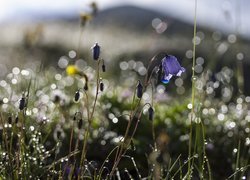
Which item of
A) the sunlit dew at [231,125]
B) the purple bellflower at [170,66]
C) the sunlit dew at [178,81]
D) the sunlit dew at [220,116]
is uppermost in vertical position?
the purple bellflower at [170,66]

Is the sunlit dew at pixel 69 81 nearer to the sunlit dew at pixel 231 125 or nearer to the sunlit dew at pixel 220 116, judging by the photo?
the sunlit dew at pixel 220 116

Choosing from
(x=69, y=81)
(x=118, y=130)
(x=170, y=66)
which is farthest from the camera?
(x=69, y=81)

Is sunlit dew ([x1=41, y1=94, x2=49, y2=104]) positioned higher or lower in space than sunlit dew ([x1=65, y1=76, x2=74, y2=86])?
lower

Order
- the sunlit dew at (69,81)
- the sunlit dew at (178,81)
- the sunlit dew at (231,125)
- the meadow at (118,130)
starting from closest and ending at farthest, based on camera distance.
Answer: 1. the meadow at (118,130)
2. the sunlit dew at (231,125)
3. the sunlit dew at (69,81)
4. the sunlit dew at (178,81)

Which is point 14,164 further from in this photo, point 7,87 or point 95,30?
point 95,30

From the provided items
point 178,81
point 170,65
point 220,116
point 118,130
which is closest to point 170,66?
point 170,65

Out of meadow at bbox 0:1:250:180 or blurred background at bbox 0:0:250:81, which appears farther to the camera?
blurred background at bbox 0:0:250:81

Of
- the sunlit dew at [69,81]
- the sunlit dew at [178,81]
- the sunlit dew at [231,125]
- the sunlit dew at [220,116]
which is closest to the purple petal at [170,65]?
the sunlit dew at [231,125]

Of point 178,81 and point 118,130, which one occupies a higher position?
point 178,81

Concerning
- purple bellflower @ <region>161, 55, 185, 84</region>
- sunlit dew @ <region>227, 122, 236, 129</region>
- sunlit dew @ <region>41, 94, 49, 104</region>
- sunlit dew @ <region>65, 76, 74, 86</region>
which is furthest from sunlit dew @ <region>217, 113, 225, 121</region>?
purple bellflower @ <region>161, 55, 185, 84</region>

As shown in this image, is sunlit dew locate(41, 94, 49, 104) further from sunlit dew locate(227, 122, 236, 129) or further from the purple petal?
the purple petal

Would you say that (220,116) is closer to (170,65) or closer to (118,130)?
(118,130)
